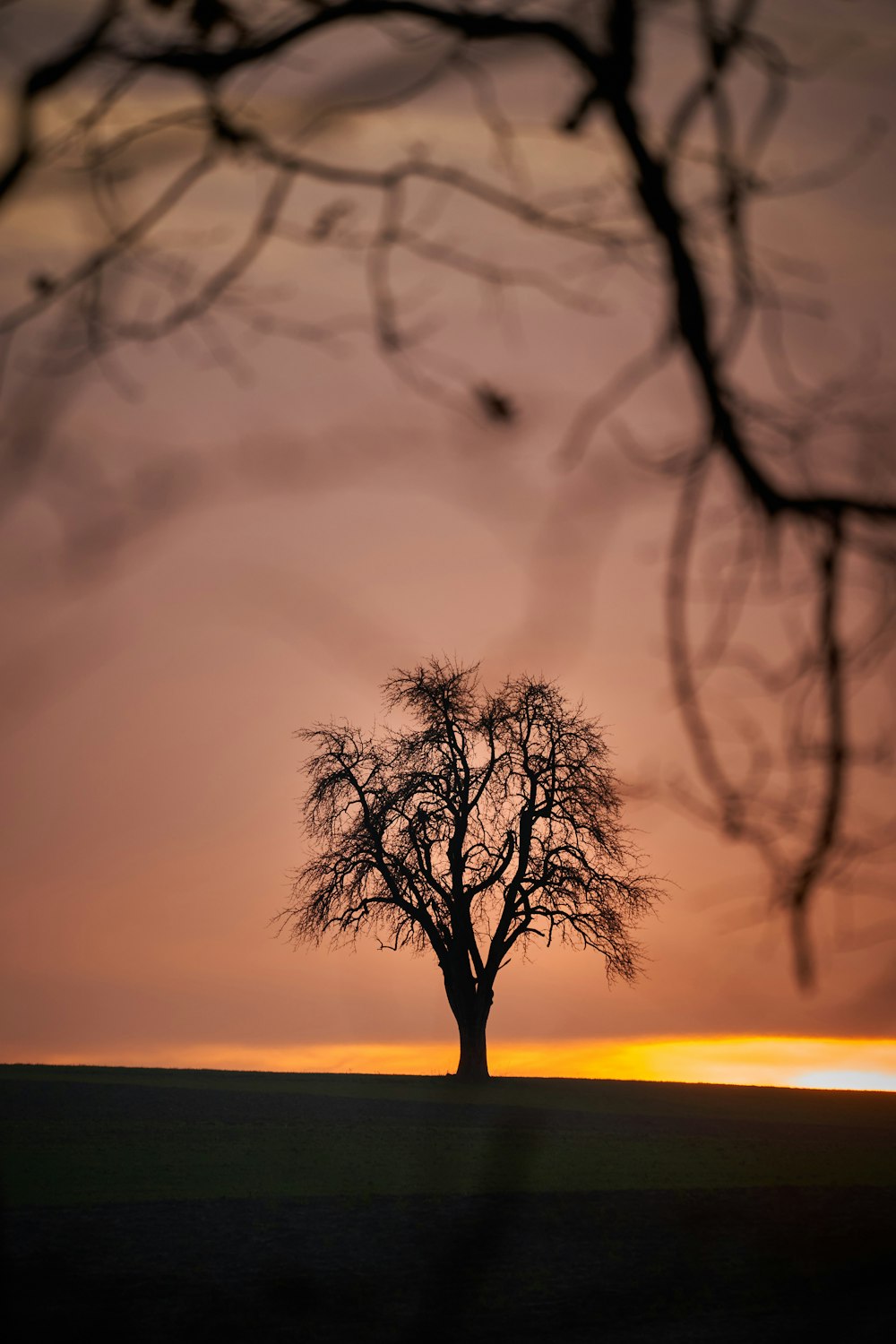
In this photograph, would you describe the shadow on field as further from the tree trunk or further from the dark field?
the tree trunk

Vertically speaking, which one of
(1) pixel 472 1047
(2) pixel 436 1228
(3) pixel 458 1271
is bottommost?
(3) pixel 458 1271

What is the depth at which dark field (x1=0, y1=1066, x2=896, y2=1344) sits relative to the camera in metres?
9.40

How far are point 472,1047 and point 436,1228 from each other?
19.9 m

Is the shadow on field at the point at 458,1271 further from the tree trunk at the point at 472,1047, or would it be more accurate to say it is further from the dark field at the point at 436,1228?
the tree trunk at the point at 472,1047

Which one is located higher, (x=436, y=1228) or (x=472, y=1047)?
(x=472, y=1047)

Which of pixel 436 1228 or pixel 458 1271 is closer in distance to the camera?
pixel 458 1271

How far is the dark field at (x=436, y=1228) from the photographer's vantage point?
30.8 feet

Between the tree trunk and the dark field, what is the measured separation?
10.9 meters

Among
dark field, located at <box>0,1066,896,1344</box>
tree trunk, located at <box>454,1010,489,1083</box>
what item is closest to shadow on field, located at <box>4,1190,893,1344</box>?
dark field, located at <box>0,1066,896,1344</box>

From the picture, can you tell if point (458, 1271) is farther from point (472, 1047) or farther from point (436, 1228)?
point (472, 1047)

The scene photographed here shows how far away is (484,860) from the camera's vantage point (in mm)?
31281

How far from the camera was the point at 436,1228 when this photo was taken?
38.8 ft

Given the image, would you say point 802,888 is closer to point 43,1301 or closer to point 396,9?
point 396,9

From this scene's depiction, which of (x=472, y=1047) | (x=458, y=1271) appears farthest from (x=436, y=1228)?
(x=472, y=1047)
